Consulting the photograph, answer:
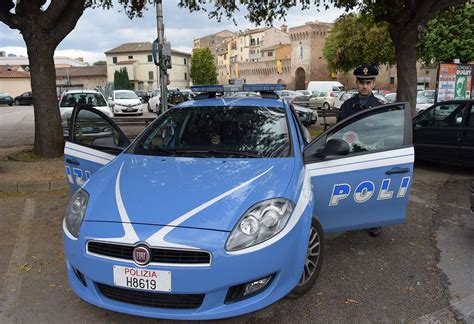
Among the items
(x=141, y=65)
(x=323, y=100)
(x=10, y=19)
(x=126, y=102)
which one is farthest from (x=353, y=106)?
(x=141, y=65)

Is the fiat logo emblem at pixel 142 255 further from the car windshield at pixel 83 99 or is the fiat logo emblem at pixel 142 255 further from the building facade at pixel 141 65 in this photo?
the building facade at pixel 141 65

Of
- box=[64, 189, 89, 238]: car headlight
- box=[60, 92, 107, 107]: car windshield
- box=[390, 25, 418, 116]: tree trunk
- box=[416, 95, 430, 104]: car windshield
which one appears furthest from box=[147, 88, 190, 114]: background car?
box=[64, 189, 89, 238]: car headlight

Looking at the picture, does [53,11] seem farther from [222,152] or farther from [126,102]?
[126,102]

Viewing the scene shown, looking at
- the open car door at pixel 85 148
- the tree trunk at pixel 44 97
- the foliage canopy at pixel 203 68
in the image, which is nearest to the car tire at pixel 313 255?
the open car door at pixel 85 148

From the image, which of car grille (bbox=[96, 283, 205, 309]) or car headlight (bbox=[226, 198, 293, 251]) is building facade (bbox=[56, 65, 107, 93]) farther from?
car headlight (bbox=[226, 198, 293, 251])

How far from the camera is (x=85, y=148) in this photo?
464 centimetres

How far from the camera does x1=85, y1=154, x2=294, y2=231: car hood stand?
→ 2.70 meters

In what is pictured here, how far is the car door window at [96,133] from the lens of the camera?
14.8 feet

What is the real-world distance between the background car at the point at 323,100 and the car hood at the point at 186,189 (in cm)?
2680

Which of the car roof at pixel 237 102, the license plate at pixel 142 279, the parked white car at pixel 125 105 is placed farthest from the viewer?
the parked white car at pixel 125 105

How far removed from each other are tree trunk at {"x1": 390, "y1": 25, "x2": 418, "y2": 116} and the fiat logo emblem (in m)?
10.2

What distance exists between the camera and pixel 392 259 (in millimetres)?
4176

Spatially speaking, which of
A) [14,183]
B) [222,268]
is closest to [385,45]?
[14,183]

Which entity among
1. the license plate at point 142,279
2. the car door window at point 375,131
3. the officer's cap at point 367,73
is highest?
the officer's cap at point 367,73
